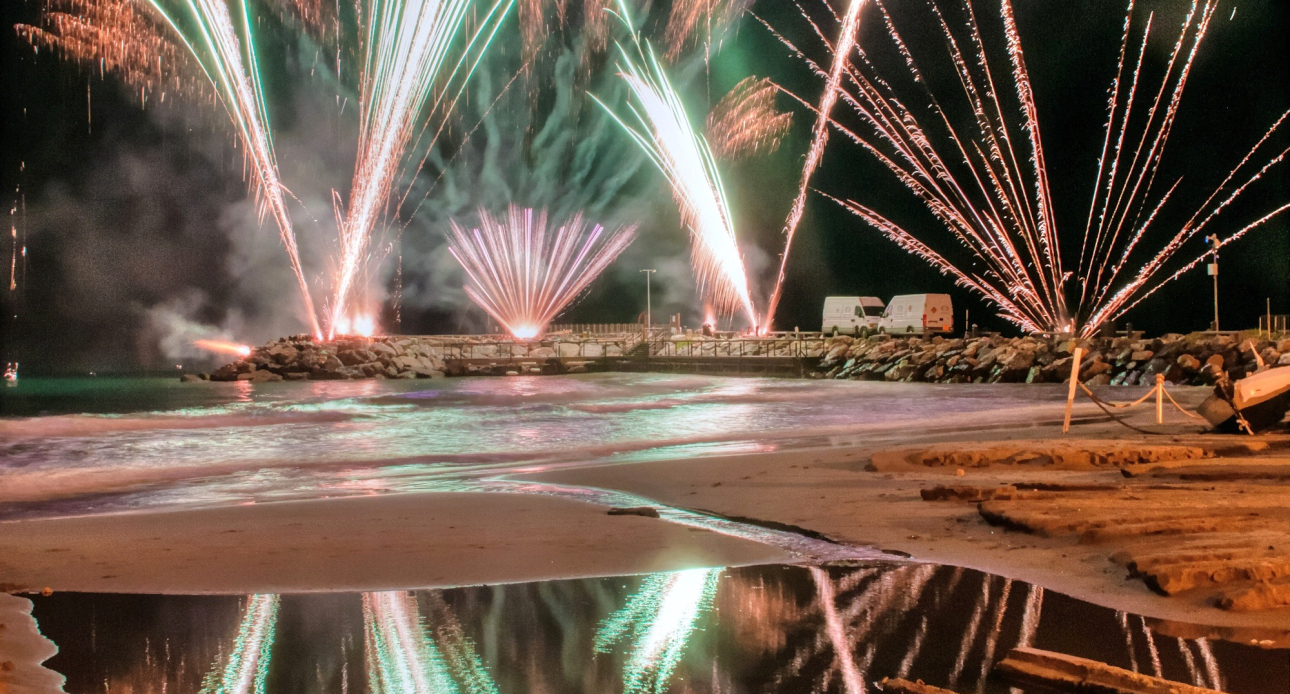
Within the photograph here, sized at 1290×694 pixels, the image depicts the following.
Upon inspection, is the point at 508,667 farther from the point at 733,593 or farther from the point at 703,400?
the point at 703,400

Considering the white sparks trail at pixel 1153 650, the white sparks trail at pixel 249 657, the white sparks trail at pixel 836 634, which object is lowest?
the white sparks trail at pixel 249 657

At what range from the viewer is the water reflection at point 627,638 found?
Result: 5066 mm

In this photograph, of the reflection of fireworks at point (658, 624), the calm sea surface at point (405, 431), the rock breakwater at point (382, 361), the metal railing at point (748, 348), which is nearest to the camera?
the reflection of fireworks at point (658, 624)

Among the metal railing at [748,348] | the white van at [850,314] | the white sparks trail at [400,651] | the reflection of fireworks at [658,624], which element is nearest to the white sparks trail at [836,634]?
the reflection of fireworks at [658,624]

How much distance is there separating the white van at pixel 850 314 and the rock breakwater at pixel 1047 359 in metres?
8.88

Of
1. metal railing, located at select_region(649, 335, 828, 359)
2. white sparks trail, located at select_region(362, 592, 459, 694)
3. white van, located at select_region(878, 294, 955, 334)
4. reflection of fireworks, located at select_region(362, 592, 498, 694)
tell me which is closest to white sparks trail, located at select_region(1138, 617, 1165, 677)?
reflection of fireworks, located at select_region(362, 592, 498, 694)

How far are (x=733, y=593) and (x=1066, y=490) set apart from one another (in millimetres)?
4183

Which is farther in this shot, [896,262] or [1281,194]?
[896,262]

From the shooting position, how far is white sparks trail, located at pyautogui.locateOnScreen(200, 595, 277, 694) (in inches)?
202

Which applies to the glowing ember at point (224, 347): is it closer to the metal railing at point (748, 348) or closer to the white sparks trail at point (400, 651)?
the metal railing at point (748, 348)

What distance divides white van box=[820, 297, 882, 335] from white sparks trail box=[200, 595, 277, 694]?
49.6 meters

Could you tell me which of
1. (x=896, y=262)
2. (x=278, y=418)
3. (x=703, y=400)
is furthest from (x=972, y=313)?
(x=278, y=418)

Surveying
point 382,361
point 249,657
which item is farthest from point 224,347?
point 249,657

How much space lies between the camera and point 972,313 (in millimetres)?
67125
